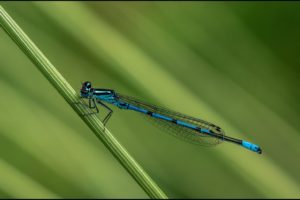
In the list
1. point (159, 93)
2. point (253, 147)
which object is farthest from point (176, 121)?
point (253, 147)

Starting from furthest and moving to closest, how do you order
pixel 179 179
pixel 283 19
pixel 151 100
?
pixel 283 19 < pixel 179 179 < pixel 151 100

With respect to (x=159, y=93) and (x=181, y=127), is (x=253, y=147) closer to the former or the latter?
(x=181, y=127)

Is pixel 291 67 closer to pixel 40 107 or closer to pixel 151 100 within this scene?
pixel 151 100

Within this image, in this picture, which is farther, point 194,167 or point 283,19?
point 283,19

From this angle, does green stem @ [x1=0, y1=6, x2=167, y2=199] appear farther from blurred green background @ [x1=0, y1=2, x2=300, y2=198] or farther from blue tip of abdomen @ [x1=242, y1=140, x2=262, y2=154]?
blue tip of abdomen @ [x1=242, y1=140, x2=262, y2=154]

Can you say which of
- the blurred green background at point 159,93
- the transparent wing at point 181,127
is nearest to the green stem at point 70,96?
the blurred green background at point 159,93

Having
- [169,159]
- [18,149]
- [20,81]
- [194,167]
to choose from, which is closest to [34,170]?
[18,149]
